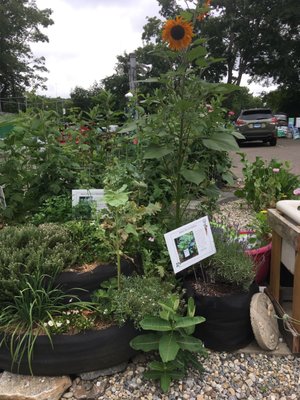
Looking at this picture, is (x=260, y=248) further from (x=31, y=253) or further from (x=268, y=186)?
(x=268, y=186)

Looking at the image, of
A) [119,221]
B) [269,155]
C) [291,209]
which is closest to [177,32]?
[119,221]

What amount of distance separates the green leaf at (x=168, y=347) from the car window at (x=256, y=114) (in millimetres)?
14255

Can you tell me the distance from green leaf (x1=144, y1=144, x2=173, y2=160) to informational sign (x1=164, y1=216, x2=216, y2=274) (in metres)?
0.44

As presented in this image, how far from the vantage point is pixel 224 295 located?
2066 mm

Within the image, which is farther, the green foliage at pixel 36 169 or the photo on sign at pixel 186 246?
the green foliage at pixel 36 169

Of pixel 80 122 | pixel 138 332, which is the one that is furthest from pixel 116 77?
pixel 138 332

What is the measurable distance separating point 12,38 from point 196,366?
1339 inches

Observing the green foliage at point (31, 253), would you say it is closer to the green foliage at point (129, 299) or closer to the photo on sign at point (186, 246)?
the green foliage at point (129, 299)

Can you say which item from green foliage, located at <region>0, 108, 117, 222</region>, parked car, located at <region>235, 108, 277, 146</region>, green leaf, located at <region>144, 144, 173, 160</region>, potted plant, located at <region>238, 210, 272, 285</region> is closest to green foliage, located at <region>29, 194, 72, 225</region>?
green foliage, located at <region>0, 108, 117, 222</region>

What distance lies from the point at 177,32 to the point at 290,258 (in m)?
1.43

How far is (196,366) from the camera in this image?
187 cm

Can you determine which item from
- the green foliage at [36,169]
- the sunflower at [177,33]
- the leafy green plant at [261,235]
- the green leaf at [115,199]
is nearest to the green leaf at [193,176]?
the green leaf at [115,199]

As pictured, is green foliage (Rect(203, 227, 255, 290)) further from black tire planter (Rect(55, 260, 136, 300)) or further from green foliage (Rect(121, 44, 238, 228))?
black tire planter (Rect(55, 260, 136, 300))

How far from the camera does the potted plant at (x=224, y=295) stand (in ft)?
6.66
